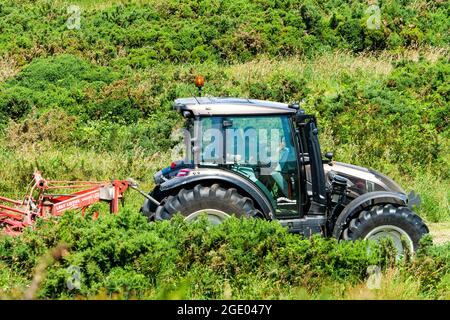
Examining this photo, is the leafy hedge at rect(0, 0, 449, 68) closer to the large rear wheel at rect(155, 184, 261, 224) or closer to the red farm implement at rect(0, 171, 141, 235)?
the red farm implement at rect(0, 171, 141, 235)

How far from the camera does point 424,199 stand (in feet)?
A: 42.0

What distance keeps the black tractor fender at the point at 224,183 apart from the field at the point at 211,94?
66 centimetres

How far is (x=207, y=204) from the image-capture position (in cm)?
833

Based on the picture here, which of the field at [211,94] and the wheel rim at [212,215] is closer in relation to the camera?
the field at [211,94]

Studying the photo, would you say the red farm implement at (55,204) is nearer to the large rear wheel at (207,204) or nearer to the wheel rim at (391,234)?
the large rear wheel at (207,204)

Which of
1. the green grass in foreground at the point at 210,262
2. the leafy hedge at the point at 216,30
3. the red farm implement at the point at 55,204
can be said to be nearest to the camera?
the green grass in foreground at the point at 210,262

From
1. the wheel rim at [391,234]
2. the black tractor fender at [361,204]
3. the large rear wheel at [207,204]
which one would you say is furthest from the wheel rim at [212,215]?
the wheel rim at [391,234]

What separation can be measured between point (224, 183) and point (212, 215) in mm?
375

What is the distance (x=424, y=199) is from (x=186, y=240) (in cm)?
638

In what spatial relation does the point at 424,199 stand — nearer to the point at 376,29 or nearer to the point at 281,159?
the point at 281,159

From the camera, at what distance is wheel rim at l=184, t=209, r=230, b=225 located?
828 centimetres

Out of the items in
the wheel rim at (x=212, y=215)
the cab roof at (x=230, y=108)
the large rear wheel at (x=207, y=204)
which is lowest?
the wheel rim at (x=212, y=215)

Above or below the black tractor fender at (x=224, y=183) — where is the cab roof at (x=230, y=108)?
above

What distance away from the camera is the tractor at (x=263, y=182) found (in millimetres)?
8367
